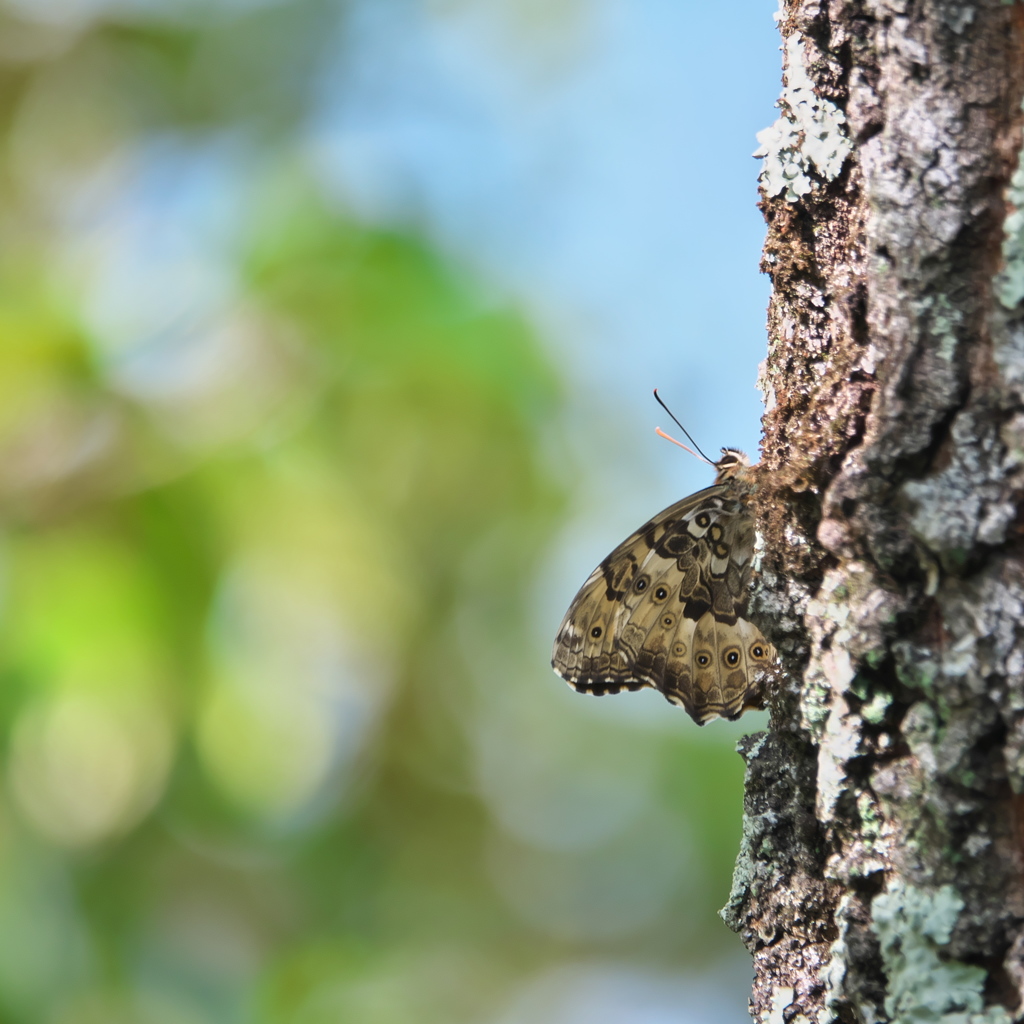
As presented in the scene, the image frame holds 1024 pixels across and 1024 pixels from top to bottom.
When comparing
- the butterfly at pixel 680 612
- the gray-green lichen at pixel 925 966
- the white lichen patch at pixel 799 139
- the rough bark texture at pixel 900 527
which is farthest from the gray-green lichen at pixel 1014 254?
the butterfly at pixel 680 612

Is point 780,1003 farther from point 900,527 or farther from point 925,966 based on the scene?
point 900,527

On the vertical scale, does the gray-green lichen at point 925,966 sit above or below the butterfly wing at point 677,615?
below

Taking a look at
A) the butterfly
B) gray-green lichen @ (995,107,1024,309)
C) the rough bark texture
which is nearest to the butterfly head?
the butterfly

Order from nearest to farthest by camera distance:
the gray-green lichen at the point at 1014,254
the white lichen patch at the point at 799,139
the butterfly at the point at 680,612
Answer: the gray-green lichen at the point at 1014,254 < the white lichen patch at the point at 799,139 < the butterfly at the point at 680,612

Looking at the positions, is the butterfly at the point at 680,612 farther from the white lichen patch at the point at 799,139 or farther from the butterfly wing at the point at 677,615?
the white lichen patch at the point at 799,139

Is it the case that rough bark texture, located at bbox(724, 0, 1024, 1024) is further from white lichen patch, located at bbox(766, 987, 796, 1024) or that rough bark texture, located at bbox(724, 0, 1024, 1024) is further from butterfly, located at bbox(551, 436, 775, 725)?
butterfly, located at bbox(551, 436, 775, 725)

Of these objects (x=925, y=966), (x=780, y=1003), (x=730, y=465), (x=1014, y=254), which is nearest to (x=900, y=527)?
(x=1014, y=254)
